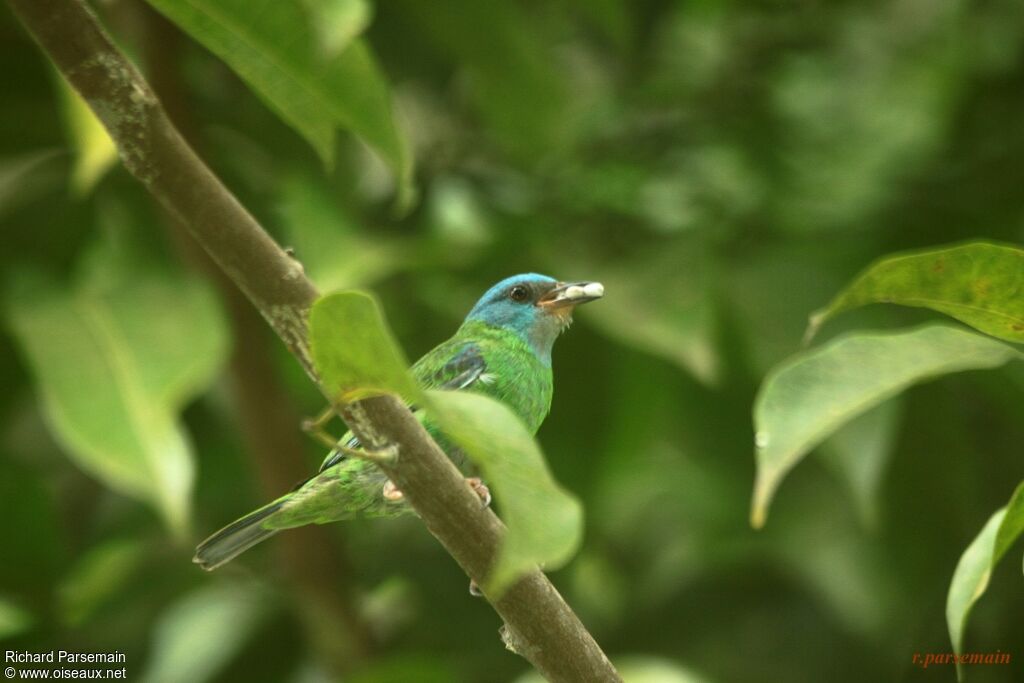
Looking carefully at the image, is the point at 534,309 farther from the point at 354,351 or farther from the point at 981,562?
the point at 354,351

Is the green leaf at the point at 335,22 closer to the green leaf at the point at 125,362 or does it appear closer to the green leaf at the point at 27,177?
the green leaf at the point at 125,362

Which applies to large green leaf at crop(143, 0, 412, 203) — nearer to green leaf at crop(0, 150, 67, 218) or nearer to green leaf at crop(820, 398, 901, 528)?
green leaf at crop(820, 398, 901, 528)

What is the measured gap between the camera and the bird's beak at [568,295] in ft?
6.04

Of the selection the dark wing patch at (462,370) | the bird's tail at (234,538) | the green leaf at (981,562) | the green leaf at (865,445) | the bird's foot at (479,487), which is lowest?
the green leaf at (865,445)

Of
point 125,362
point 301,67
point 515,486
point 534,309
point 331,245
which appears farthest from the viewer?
point 331,245

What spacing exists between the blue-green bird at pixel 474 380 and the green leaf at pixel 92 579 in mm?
994

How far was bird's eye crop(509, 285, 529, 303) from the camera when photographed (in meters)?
2.09

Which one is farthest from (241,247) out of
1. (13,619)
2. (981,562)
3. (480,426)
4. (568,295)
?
(13,619)

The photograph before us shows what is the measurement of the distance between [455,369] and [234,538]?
58 cm

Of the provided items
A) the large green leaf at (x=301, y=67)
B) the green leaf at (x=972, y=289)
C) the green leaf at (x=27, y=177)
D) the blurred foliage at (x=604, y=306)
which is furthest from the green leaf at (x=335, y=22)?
the green leaf at (x=27, y=177)

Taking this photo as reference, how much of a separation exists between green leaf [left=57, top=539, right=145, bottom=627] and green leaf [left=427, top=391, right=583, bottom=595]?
1.68 meters

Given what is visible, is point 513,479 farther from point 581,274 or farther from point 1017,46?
point 1017,46

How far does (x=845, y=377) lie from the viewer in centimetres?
149

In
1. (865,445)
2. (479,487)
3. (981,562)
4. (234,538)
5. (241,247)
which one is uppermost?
(241,247)
